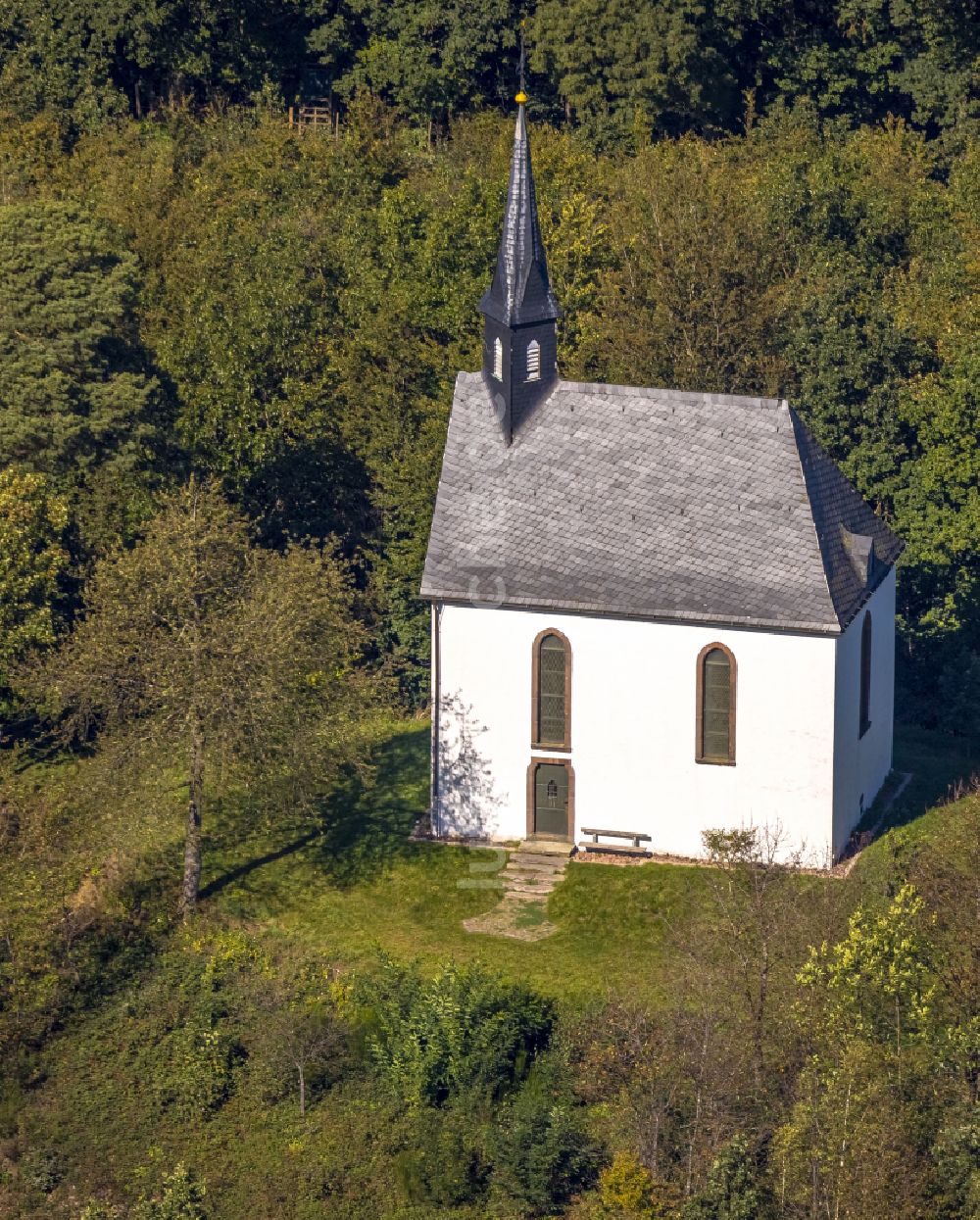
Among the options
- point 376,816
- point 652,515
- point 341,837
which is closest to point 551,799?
point 376,816

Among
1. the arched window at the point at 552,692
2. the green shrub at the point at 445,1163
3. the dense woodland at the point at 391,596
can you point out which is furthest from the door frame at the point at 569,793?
the green shrub at the point at 445,1163

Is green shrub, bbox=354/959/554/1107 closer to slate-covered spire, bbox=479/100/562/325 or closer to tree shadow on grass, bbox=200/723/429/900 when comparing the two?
tree shadow on grass, bbox=200/723/429/900

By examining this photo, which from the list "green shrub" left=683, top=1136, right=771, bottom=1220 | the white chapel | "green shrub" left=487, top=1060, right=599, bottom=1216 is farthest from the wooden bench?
"green shrub" left=683, top=1136, right=771, bottom=1220

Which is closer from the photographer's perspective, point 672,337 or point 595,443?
point 595,443

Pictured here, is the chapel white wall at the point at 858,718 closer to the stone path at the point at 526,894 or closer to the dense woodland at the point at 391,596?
the dense woodland at the point at 391,596

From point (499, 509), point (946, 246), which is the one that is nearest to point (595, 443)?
point (499, 509)

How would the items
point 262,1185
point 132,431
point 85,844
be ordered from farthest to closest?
1. point 132,431
2. point 85,844
3. point 262,1185

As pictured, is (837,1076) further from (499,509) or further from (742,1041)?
(499,509)
